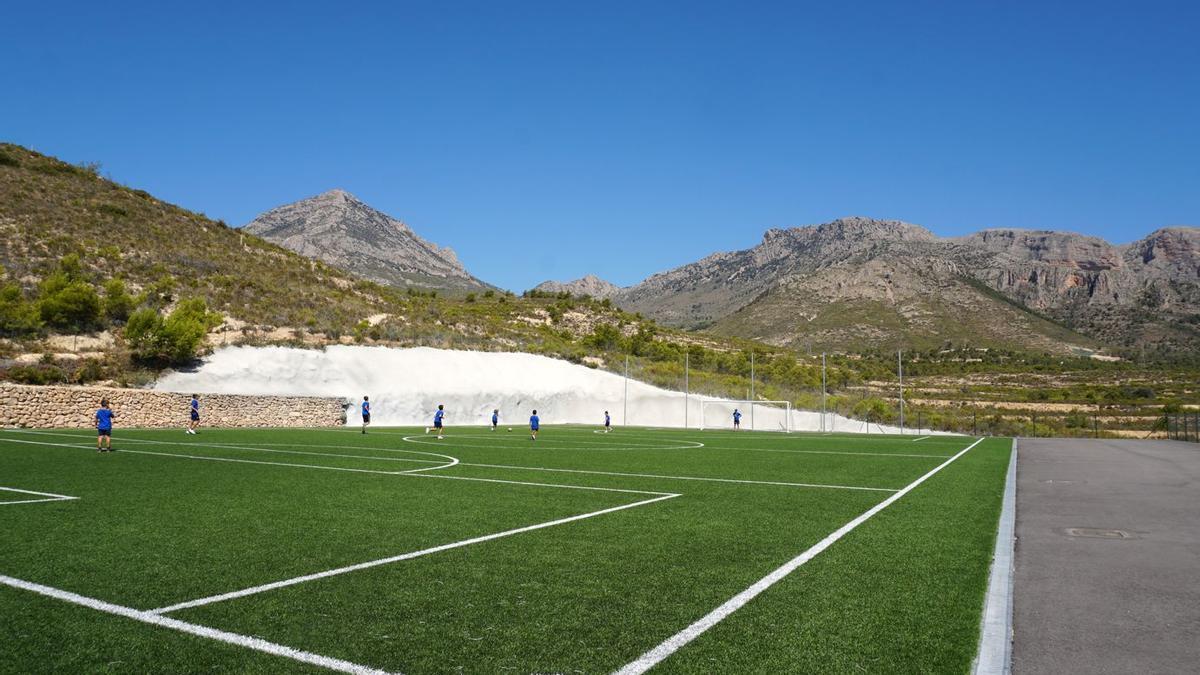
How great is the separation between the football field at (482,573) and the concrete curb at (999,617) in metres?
0.11

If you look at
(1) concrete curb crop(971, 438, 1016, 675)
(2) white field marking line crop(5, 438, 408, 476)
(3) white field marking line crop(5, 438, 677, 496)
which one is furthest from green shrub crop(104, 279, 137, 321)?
(1) concrete curb crop(971, 438, 1016, 675)

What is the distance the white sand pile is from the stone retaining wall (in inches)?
129

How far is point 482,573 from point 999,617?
14.8 feet

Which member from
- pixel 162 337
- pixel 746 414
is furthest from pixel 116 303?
pixel 746 414

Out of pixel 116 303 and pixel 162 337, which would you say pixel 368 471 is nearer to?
pixel 162 337

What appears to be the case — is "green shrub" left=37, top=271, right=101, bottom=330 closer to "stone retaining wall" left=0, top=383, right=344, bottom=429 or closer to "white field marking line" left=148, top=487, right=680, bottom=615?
"stone retaining wall" left=0, top=383, right=344, bottom=429

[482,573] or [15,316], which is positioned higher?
[15,316]

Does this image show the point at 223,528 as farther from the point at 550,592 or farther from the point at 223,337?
the point at 223,337

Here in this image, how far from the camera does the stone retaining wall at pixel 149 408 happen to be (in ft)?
104

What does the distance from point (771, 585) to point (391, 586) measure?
11.3 feet

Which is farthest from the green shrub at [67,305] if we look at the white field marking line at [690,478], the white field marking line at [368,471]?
the white field marking line at [690,478]

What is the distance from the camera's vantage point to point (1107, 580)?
7.69 m

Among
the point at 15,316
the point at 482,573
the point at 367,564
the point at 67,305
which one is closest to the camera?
the point at 482,573

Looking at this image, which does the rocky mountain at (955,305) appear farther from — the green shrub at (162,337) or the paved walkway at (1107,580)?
the paved walkway at (1107,580)
